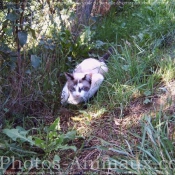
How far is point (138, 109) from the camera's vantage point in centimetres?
253

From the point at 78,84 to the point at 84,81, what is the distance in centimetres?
9

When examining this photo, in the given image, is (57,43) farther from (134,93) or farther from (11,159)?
(11,159)

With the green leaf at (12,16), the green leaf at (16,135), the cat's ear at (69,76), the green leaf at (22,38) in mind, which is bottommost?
the green leaf at (16,135)

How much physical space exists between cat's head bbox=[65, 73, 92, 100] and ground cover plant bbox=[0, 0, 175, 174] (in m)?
0.15

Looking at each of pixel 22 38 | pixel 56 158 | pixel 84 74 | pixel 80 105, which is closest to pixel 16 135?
pixel 56 158

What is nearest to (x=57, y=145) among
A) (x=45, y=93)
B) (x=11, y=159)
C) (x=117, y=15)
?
(x=11, y=159)

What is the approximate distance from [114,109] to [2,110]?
0.97 metres

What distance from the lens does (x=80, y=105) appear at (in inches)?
121

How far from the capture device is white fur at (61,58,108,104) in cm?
308

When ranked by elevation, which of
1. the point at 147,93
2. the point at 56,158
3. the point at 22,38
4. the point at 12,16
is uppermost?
the point at 12,16

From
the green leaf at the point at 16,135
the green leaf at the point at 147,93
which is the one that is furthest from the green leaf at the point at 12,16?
the green leaf at the point at 147,93

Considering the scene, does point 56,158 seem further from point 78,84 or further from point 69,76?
point 78,84

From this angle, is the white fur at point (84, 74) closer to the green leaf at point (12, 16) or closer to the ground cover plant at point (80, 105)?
the ground cover plant at point (80, 105)

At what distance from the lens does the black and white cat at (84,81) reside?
3.11 metres
